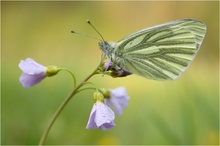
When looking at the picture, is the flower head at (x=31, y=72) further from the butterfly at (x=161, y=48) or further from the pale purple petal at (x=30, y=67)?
the butterfly at (x=161, y=48)

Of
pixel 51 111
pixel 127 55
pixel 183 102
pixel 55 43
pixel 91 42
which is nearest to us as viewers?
pixel 127 55

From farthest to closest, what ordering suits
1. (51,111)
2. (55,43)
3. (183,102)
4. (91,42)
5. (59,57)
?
1. (91,42)
2. (55,43)
3. (59,57)
4. (51,111)
5. (183,102)

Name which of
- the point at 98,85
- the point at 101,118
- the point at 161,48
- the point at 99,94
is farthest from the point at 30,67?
the point at 98,85

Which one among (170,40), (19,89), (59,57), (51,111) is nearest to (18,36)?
(59,57)

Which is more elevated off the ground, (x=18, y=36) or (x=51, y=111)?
(x=18, y=36)

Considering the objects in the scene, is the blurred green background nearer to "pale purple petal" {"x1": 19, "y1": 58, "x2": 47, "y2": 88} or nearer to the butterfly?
the butterfly

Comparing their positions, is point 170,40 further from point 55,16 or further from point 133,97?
point 55,16
